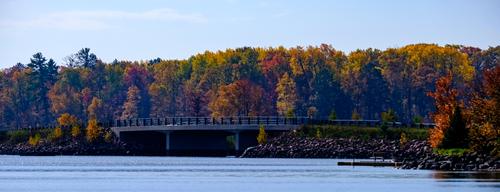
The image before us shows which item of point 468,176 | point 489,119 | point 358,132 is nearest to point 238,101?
point 358,132

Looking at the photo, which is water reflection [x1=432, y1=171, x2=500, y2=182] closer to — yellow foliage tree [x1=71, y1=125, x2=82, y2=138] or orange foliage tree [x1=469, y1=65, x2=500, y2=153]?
orange foliage tree [x1=469, y1=65, x2=500, y2=153]

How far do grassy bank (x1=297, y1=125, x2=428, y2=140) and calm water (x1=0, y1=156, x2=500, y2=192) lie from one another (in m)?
22.4

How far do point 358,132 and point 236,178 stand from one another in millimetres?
47912

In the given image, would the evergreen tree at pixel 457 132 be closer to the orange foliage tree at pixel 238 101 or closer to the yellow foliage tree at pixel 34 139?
the yellow foliage tree at pixel 34 139

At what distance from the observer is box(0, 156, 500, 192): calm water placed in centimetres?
7638

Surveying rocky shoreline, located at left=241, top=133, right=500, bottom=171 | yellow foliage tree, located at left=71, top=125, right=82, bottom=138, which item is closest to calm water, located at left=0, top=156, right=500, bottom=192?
rocky shoreline, located at left=241, top=133, right=500, bottom=171

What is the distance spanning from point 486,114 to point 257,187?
26023 mm

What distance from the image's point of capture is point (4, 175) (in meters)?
91.9

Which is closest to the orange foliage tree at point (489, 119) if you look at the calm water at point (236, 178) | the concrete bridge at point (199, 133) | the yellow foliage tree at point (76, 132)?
the calm water at point (236, 178)

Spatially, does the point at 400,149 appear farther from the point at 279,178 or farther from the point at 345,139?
the point at 279,178

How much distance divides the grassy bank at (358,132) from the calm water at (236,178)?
22361 mm

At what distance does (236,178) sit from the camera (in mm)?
87188

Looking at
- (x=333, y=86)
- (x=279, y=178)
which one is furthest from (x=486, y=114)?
(x=333, y=86)

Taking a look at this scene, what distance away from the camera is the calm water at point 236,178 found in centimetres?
7638
